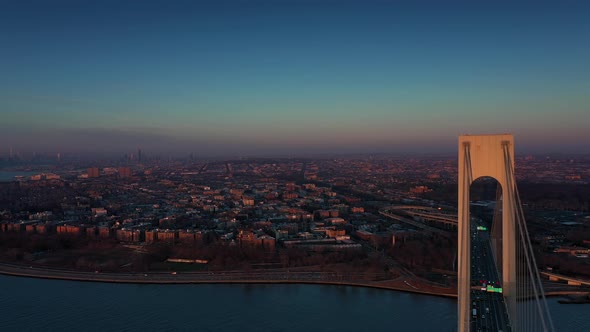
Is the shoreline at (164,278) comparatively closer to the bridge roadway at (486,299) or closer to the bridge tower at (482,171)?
the bridge roadway at (486,299)

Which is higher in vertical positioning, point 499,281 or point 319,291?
point 499,281

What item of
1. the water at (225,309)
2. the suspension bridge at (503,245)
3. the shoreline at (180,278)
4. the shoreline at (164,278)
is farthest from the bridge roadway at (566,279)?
the suspension bridge at (503,245)

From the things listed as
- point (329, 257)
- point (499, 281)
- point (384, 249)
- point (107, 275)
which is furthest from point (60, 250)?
point (499, 281)

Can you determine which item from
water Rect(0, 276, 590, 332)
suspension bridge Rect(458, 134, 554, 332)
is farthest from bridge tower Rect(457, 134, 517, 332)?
water Rect(0, 276, 590, 332)

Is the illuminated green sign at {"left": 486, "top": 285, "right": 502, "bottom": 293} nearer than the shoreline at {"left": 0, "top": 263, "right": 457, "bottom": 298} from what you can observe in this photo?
Yes

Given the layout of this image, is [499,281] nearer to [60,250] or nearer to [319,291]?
[319,291]

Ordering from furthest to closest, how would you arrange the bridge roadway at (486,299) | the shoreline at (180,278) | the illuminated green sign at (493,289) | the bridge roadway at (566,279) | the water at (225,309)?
the shoreline at (180,278), the bridge roadway at (566,279), the water at (225,309), the illuminated green sign at (493,289), the bridge roadway at (486,299)

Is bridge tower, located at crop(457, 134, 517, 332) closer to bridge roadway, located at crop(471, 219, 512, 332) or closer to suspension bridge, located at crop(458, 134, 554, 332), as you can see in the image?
suspension bridge, located at crop(458, 134, 554, 332)

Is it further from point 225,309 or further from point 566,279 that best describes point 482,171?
point 566,279
